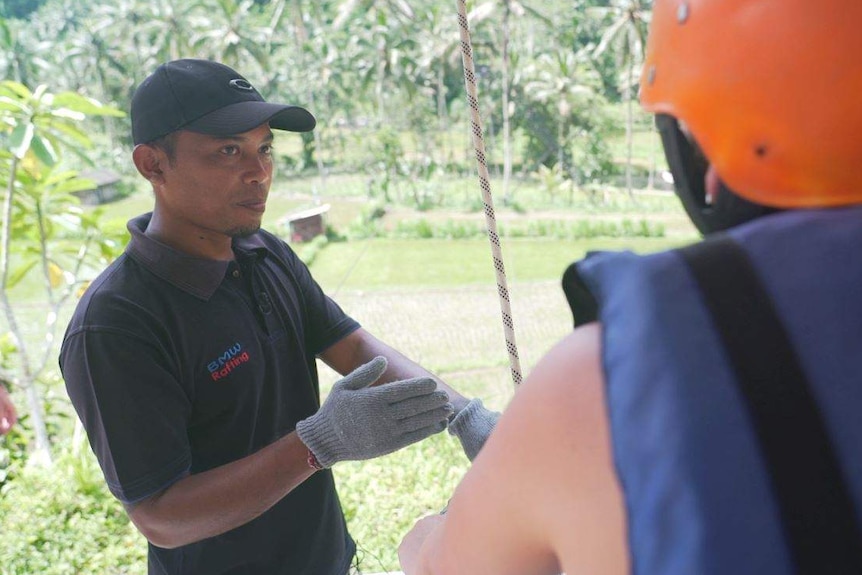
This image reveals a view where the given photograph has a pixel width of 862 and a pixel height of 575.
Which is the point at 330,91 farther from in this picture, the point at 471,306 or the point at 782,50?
the point at 782,50

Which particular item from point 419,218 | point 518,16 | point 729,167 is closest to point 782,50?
point 729,167

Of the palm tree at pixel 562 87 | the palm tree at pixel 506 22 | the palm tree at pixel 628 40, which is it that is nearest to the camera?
the palm tree at pixel 506 22

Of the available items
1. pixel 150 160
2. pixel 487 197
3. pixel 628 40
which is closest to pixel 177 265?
pixel 150 160

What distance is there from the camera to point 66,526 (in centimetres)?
379

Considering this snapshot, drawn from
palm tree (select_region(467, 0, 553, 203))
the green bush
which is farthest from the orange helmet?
palm tree (select_region(467, 0, 553, 203))

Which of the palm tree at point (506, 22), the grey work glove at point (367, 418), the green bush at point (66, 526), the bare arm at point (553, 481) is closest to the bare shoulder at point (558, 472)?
the bare arm at point (553, 481)

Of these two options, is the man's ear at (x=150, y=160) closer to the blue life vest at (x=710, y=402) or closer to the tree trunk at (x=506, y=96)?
the blue life vest at (x=710, y=402)

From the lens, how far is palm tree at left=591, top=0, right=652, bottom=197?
1004 inches

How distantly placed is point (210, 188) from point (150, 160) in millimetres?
141

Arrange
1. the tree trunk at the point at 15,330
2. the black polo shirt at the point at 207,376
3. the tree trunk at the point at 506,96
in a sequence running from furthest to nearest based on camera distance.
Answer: the tree trunk at the point at 506,96 < the tree trunk at the point at 15,330 < the black polo shirt at the point at 207,376

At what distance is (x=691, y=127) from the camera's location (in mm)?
645

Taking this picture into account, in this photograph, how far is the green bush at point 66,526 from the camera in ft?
11.2

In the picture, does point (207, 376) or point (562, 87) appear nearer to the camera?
point (207, 376)

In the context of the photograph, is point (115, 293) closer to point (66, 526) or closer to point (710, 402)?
point (710, 402)
